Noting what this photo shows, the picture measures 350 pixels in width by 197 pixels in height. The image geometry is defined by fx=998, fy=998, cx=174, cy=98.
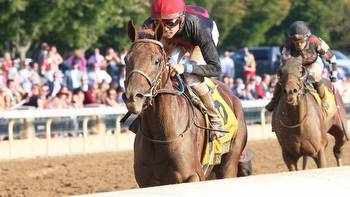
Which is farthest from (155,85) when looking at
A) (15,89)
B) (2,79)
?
(15,89)

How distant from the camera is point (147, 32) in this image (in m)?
7.80

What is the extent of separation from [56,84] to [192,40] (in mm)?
10430

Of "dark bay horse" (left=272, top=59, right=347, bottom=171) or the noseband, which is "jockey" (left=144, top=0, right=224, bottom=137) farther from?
"dark bay horse" (left=272, top=59, right=347, bottom=171)

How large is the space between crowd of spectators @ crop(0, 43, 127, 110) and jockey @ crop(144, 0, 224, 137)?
364 inches

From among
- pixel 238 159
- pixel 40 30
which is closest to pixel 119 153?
pixel 238 159

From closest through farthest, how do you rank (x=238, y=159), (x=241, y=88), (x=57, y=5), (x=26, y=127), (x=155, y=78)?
(x=155, y=78) < (x=238, y=159) < (x=26, y=127) < (x=241, y=88) < (x=57, y=5)

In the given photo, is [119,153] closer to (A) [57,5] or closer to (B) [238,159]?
(B) [238,159]

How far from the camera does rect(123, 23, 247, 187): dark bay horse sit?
7.57m

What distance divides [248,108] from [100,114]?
3995mm

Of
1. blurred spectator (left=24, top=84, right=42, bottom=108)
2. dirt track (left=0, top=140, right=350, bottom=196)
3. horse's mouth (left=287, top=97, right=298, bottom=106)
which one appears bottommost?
dirt track (left=0, top=140, right=350, bottom=196)

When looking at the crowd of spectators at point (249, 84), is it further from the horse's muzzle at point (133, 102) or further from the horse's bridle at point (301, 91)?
the horse's muzzle at point (133, 102)

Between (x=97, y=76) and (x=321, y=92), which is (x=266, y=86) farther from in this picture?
(x=321, y=92)

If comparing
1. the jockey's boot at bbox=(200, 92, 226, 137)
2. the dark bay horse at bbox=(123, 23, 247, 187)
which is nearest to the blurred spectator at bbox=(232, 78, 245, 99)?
the jockey's boot at bbox=(200, 92, 226, 137)

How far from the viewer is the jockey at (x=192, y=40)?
8070mm
